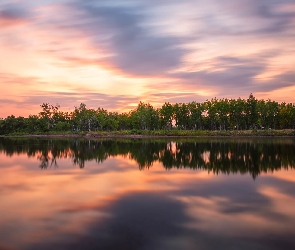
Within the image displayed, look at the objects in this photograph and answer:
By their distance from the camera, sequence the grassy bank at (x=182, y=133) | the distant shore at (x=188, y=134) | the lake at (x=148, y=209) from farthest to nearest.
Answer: the grassy bank at (x=182, y=133) → the distant shore at (x=188, y=134) → the lake at (x=148, y=209)

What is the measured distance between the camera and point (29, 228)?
9562 mm

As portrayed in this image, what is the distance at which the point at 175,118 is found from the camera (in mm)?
94125

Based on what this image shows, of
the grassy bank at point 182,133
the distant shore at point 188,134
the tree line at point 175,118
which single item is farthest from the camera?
the tree line at point 175,118

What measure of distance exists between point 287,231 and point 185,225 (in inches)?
120

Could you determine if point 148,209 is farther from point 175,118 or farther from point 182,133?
point 175,118

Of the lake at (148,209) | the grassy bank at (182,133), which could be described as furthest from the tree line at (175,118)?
the lake at (148,209)

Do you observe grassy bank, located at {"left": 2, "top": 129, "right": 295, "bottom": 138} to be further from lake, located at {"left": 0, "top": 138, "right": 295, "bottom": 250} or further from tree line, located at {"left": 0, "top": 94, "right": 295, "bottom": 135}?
lake, located at {"left": 0, "top": 138, "right": 295, "bottom": 250}

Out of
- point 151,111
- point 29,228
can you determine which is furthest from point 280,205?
point 151,111

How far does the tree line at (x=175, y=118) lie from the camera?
8638 cm

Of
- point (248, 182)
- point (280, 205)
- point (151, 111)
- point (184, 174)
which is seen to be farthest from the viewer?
point (151, 111)

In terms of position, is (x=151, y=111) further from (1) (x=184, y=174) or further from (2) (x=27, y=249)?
(2) (x=27, y=249)

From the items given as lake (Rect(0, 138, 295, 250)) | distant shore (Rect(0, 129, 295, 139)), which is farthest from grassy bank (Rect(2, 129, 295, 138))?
lake (Rect(0, 138, 295, 250))

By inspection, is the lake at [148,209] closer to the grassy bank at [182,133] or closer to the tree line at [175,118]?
the grassy bank at [182,133]

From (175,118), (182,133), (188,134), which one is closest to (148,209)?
(188,134)
